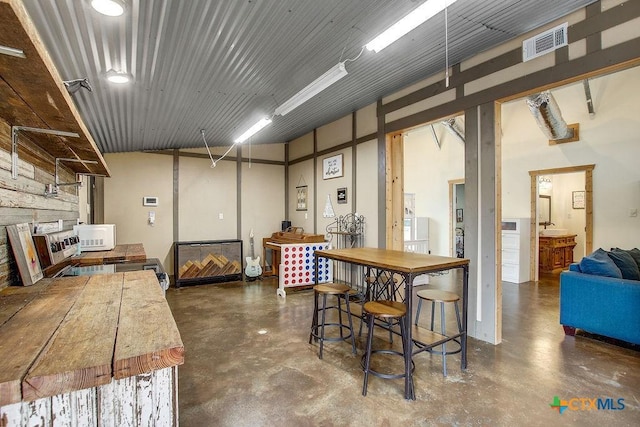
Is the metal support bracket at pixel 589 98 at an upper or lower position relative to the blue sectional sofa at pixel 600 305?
upper

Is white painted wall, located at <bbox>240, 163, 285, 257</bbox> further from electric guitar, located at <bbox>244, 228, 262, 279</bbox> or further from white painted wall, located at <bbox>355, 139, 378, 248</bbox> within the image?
white painted wall, located at <bbox>355, 139, 378, 248</bbox>

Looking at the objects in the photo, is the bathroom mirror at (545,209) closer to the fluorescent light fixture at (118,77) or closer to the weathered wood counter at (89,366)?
the fluorescent light fixture at (118,77)

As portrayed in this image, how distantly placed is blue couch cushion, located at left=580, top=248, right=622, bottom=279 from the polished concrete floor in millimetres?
721

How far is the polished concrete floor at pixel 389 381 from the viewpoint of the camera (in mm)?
2117

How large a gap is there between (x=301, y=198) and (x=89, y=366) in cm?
623

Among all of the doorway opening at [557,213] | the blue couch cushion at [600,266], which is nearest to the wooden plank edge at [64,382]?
the blue couch cushion at [600,266]

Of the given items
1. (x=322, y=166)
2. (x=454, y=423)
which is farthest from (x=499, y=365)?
(x=322, y=166)

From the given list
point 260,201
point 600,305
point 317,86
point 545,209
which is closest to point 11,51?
point 317,86

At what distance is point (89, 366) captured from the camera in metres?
0.77

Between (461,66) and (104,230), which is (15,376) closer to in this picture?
(104,230)

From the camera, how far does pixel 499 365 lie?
111 inches

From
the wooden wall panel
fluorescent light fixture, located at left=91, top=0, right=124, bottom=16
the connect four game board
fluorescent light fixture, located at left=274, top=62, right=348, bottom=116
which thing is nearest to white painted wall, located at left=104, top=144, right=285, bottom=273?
the connect four game board

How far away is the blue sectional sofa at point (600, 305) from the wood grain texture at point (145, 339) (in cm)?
408

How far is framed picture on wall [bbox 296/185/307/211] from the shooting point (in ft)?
22.4
